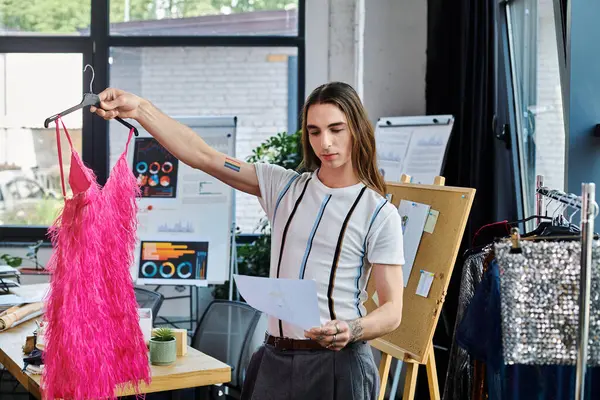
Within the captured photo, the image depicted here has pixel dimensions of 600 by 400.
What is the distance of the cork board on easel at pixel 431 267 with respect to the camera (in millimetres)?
2998

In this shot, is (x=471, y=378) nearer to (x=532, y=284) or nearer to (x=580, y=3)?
(x=532, y=284)

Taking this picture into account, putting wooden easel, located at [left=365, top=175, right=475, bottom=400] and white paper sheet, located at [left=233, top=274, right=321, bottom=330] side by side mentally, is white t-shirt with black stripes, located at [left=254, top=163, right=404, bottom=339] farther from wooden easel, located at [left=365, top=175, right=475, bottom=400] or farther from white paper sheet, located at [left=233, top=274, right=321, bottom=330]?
wooden easel, located at [left=365, top=175, right=475, bottom=400]

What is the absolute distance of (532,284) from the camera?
170 cm

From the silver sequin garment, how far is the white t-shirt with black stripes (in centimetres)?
38

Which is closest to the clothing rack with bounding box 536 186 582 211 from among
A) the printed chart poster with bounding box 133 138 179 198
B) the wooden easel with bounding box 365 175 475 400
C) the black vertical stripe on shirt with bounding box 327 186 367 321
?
the black vertical stripe on shirt with bounding box 327 186 367 321

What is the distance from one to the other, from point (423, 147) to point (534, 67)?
0.98 meters

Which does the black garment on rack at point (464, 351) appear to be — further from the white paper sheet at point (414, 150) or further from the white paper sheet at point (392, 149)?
the white paper sheet at point (392, 149)

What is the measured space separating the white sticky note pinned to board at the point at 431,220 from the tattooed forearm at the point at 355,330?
4.12 ft

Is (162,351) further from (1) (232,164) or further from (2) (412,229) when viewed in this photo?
(2) (412,229)

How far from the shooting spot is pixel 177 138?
6.91 feet

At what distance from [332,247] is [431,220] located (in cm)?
119

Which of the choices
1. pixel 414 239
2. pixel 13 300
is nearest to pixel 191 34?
pixel 13 300

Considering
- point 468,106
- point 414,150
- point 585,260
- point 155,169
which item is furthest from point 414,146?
point 585,260

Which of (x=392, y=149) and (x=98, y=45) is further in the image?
(x=98, y=45)
